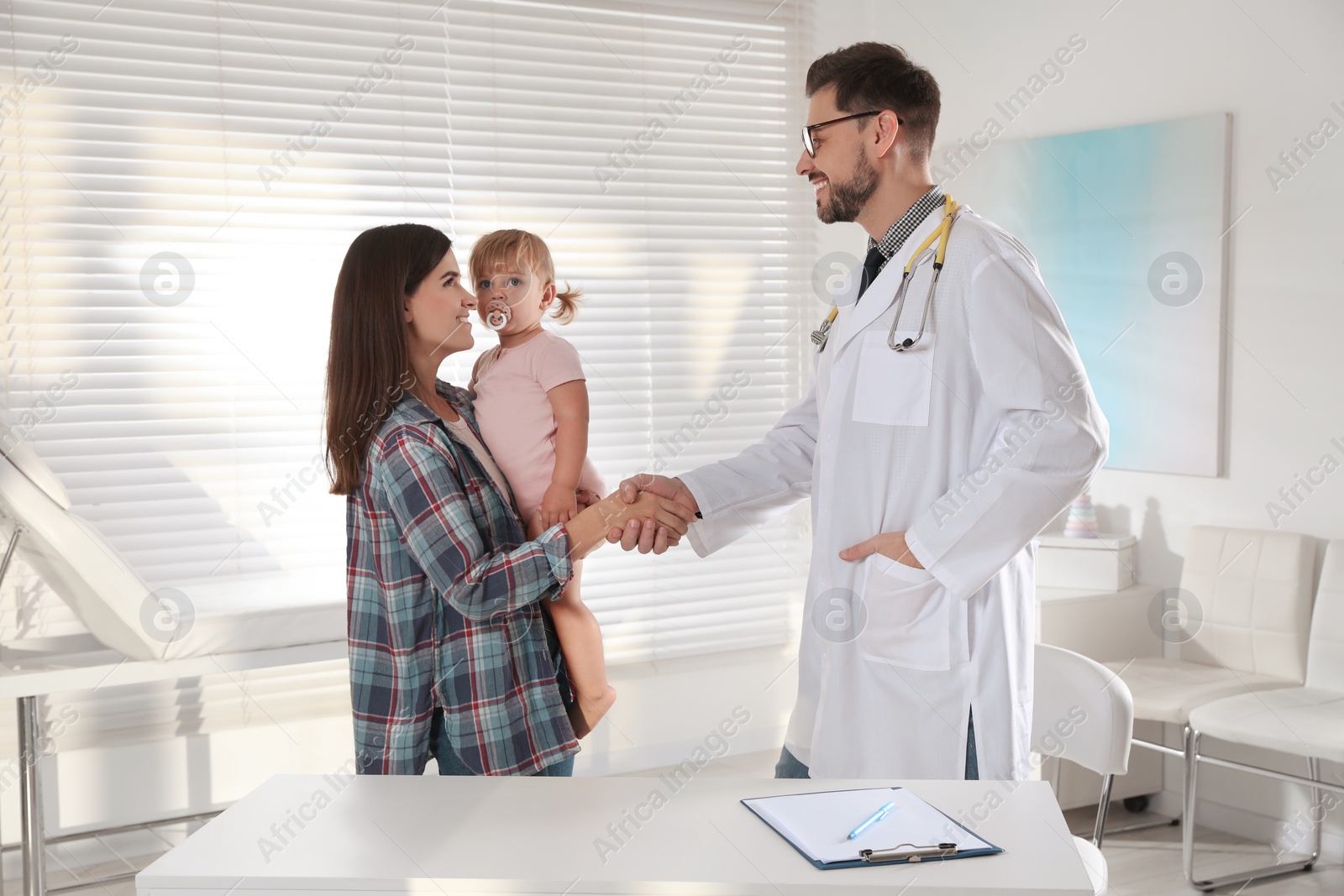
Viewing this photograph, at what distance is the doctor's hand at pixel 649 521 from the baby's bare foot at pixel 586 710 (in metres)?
0.27

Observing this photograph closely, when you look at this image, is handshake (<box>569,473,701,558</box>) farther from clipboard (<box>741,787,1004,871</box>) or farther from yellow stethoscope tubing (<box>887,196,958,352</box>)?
clipboard (<box>741,787,1004,871</box>)

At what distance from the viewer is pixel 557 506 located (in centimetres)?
199

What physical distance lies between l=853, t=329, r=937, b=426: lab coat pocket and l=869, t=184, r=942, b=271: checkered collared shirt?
183 millimetres

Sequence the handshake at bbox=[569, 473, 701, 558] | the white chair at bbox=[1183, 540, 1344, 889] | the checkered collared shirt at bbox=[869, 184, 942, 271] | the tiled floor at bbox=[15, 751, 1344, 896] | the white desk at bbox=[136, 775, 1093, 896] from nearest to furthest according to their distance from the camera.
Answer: the white desk at bbox=[136, 775, 1093, 896]
the checkered collared shirt at bbox=[869, 184, 942, 271]
the handshake at bbox=[569, 473, 701, 558]
the white chair at bbox=[1183, 540, 1344, 889]
the tiled floor at bbox=[15, 751, 1344, 896]

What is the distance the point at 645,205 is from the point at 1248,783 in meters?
2.60

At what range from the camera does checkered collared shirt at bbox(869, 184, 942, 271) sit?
1835mm

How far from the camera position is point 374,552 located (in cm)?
168

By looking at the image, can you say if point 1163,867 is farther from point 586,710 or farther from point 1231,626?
point 586,710

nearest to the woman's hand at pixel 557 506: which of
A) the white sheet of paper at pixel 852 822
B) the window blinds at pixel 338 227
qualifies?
the white sheet of paper at pixel 852 822

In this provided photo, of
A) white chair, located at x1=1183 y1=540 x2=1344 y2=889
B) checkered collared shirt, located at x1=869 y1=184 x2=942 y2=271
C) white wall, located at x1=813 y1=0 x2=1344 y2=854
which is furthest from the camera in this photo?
white wall, located at x1=813 y1=0 x2=1344 y2=854

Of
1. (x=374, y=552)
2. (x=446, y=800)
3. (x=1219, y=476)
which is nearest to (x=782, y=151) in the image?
(x=1219, y=476)

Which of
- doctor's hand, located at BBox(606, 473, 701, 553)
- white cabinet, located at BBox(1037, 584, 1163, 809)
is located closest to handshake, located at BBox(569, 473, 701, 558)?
doctor's hand, located at BBox(606, 473, 701, 553)

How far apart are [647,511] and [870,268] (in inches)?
23.5

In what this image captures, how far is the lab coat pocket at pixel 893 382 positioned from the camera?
66.9 inches
